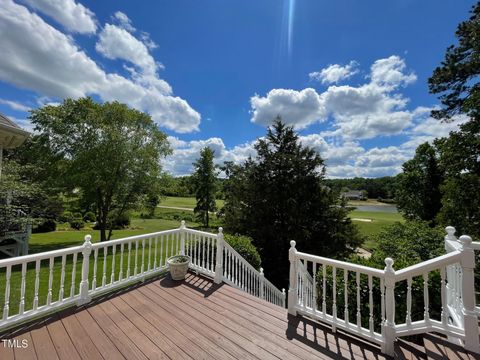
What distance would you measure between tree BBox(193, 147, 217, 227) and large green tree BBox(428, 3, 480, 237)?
18.4 metres

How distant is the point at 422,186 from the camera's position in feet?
67.4

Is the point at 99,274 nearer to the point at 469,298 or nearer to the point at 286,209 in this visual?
the point at 286,209

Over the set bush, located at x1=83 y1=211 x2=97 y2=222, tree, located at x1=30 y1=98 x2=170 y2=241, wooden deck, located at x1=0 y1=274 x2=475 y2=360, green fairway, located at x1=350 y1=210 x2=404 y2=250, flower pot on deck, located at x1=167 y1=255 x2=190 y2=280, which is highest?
tree, located at x1=30 y1=98 x2=170 y2=241

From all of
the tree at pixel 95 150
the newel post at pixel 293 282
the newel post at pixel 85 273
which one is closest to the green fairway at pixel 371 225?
the newel post at pixel 293 282

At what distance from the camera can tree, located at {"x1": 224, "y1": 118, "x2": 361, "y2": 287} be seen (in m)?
10.6

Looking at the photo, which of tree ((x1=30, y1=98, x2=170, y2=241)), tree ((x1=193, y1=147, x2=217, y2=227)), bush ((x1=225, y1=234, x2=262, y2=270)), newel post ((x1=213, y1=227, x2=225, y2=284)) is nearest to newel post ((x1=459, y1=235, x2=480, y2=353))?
newel post ((x1=213, y1=227, x2=225, y2=284))

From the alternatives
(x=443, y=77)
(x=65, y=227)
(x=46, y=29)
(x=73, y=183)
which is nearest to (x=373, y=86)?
(x=443, y=77)

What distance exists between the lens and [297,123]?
12641 mm

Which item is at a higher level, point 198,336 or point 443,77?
point 443,77

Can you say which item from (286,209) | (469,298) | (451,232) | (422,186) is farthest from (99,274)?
(422,186)

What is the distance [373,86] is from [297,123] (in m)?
4.10

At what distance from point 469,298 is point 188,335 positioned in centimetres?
322

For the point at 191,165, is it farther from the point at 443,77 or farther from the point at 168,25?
the point at 443,77

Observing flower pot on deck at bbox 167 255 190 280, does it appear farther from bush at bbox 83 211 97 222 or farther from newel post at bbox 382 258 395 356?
bush at bbox 83 211 97 222
